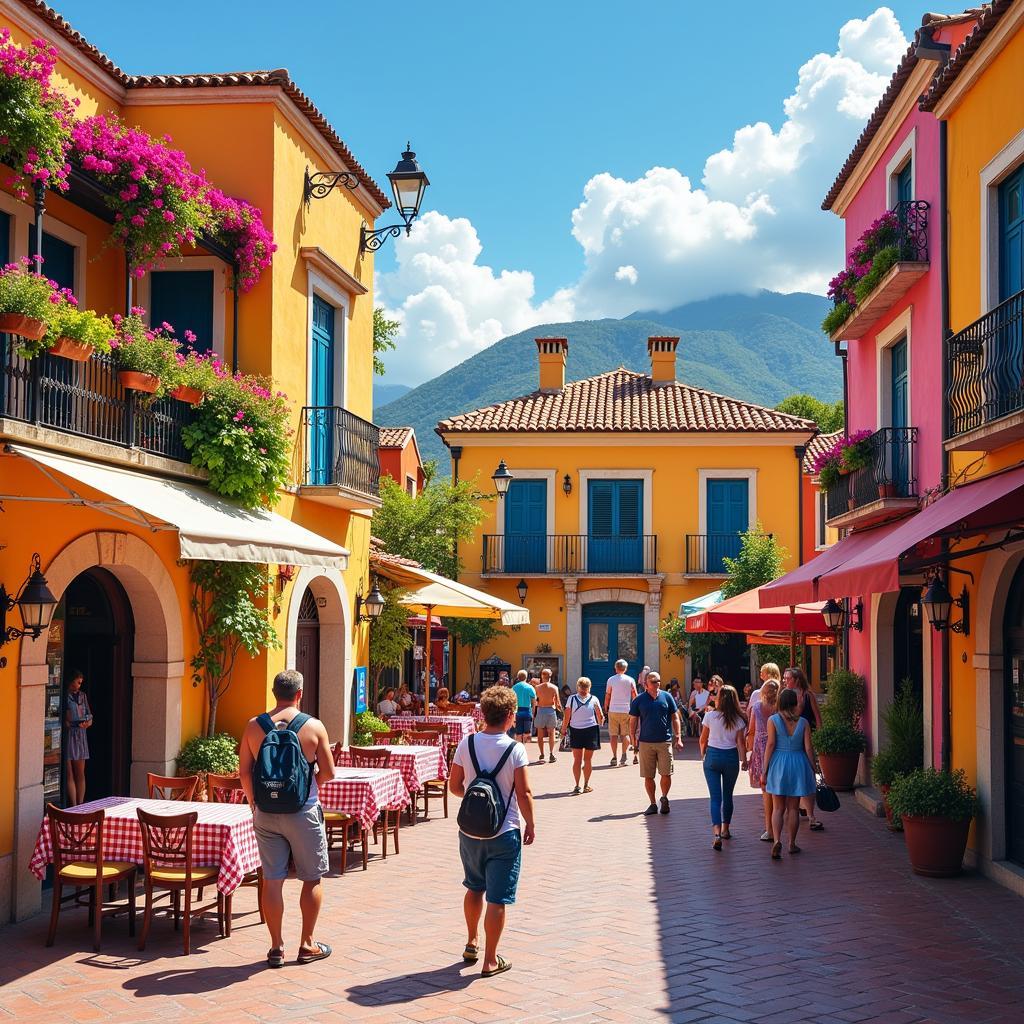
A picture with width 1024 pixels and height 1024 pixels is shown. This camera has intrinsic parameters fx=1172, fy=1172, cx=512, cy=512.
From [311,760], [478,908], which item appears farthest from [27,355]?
[478,908]

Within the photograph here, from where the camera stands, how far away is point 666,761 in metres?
14.0

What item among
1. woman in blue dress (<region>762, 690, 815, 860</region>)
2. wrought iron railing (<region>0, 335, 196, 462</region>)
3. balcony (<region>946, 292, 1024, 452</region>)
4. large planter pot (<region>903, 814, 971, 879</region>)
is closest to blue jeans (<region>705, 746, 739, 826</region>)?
woman in blue dress (<region>762, 690, 815, 860</region>)

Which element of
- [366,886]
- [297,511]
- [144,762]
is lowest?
[366,886]

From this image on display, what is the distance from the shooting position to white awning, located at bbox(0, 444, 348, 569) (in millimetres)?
8141

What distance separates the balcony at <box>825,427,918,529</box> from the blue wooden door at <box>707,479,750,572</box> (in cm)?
1446

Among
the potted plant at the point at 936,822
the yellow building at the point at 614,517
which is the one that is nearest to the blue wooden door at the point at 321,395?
the potted plant at the point at 936,822

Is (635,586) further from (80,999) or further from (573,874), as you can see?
(80,999)

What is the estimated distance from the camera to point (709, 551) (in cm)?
2958

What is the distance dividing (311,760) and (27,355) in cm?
340

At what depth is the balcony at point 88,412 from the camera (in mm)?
8031

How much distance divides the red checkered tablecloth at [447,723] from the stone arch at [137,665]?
5.23 metres

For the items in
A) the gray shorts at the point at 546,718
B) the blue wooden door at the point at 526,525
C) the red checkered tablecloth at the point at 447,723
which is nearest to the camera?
the red checkered tablecloth at the point at 447,723

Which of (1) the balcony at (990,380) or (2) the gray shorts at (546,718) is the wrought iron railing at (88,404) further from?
(2) the gray shorts at (546,718)

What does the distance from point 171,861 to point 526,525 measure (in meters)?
22.3
